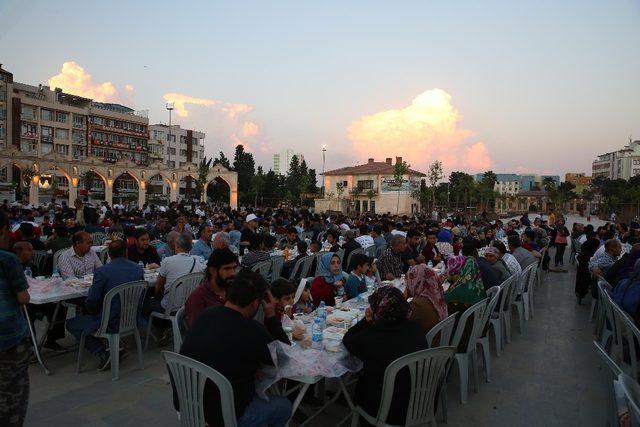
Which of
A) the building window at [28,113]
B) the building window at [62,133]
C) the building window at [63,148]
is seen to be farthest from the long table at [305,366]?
the building window at [63,148]

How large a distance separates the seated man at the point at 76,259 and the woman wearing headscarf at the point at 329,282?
10.4ft

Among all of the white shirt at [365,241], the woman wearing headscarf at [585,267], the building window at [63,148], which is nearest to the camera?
the woman wearing headscarf at [585,267]

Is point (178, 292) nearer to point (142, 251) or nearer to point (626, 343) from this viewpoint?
point (142, 251)

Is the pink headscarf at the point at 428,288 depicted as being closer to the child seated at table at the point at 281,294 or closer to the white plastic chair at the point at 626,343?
the child seated at table at the point at 281,294

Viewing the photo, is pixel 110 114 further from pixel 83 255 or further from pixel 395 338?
pixel 395 338

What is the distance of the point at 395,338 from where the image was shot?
3.05 m

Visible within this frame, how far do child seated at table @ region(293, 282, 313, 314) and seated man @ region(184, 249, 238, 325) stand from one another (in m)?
1.17

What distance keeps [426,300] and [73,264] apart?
4690mm

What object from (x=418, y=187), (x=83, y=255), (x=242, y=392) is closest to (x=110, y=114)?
(x=418, y=187)

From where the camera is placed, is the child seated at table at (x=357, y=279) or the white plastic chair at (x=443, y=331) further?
the child seated at table at (x=357, y=279)

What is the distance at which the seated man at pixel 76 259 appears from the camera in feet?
18.9

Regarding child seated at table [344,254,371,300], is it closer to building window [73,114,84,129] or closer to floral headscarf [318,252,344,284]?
floral headscarf [318,252,344,284]

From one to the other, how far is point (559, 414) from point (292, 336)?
2766mm

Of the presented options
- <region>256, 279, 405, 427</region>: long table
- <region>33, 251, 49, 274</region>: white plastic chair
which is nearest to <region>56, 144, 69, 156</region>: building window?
<region>33, 251, 49, 274</region>: white plastic chair
